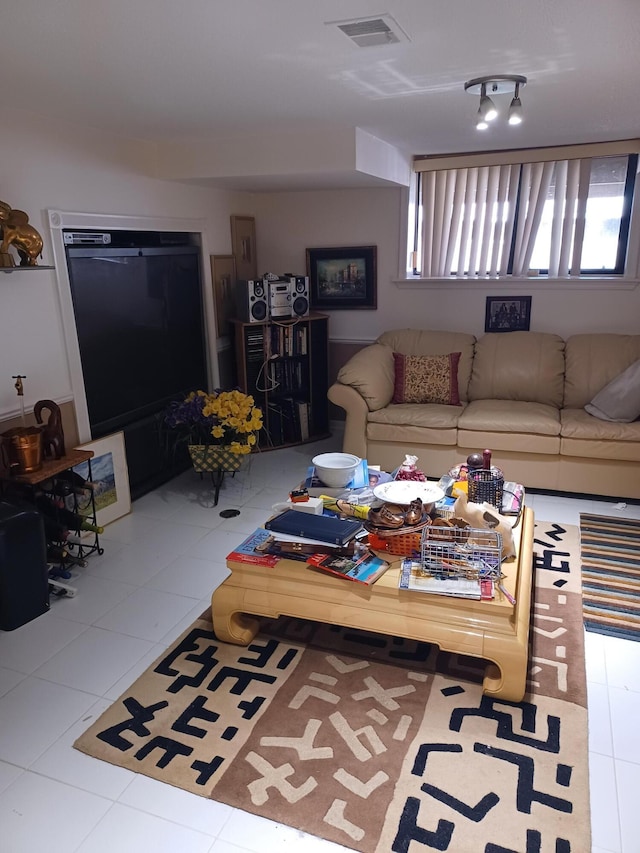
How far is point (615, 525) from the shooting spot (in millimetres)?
3439

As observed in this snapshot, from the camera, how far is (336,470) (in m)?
2.72

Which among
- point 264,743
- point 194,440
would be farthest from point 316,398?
point 264,743

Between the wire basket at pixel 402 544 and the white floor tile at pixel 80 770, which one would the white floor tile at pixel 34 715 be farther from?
the wire basket at pixel 402 544

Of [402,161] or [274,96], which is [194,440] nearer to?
[274,96]

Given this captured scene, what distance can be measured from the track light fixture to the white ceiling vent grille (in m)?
0.61

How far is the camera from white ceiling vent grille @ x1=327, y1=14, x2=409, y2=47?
187cm

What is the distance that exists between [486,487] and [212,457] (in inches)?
69.2

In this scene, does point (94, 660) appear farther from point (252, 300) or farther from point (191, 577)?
point (252, 300)

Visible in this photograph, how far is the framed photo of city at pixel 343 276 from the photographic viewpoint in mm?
4988

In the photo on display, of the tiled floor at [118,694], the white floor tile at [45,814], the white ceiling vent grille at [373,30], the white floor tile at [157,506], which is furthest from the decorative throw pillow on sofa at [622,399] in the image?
the white floor tile at [45,814]

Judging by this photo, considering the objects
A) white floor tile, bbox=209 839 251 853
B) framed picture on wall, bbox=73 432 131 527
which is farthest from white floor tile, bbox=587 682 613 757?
framed picture on wall, bbox=73 432 131 527

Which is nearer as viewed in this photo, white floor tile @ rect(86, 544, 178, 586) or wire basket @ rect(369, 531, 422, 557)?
wire basket @ rect(369, 531, 422, 557)

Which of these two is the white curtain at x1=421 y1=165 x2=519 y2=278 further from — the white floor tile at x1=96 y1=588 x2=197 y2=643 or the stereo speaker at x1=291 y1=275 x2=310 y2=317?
the white floor tile at x1=96 y1=588 x2=197 y2=643

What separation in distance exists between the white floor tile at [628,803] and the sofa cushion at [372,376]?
2.65 m
